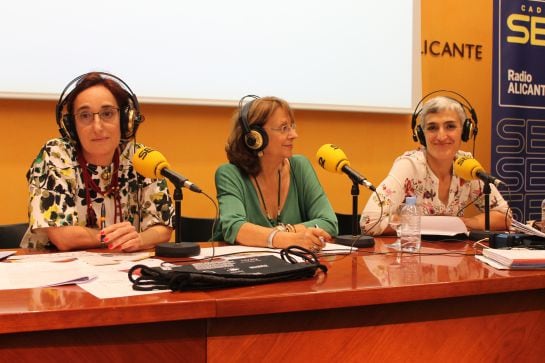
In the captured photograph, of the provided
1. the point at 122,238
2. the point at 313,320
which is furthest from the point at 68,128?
the point at 313,320

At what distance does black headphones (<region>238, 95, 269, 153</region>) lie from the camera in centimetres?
243

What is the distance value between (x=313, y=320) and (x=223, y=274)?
223 mm

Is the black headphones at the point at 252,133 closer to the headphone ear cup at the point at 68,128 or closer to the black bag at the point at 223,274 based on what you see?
the headphone ear cup at the point at 68,128

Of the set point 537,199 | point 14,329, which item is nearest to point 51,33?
point 14,329

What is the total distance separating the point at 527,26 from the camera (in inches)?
155

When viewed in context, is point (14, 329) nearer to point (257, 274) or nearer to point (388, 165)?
point (257, 274)

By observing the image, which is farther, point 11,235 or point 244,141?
point 244,141

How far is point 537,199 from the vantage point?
3.98 metres

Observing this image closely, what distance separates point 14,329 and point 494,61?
340 cm

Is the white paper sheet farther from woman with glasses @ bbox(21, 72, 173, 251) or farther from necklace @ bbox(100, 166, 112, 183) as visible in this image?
necklace @ bbox(100, 166, 112, 183)

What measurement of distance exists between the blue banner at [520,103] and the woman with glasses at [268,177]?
1.78 metres

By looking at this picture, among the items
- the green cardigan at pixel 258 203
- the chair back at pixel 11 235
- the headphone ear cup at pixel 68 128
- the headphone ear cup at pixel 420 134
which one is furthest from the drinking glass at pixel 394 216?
the chair back at pixel 11 235

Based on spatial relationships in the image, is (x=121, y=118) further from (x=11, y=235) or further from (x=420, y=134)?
(x=420, y=134)

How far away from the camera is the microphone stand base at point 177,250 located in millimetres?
1810
